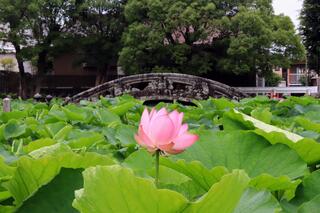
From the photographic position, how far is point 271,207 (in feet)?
1.38

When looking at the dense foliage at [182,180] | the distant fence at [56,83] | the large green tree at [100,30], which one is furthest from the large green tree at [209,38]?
the dense foliage at [182,180]

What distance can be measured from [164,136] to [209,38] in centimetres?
1612

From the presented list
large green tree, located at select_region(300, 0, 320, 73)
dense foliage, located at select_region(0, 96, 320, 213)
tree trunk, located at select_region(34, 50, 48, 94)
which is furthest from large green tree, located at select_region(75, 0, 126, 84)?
dense foliage, located at select_region(0, 96, 320, 213)

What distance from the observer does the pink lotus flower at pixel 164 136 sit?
44 cm

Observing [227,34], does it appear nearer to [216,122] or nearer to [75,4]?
[75,4]

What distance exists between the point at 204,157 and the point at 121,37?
58.5ft

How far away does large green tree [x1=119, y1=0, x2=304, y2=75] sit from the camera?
1516cm

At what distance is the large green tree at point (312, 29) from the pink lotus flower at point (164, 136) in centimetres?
2042

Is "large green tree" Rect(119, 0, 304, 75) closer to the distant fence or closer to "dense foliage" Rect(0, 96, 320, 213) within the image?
the distant fence

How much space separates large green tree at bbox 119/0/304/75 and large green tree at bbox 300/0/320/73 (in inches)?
167

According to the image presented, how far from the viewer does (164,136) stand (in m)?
0.44

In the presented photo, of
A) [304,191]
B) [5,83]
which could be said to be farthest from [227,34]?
[304,191]

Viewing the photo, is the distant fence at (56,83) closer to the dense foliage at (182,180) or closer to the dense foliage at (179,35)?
the dense foliage at (179,35)

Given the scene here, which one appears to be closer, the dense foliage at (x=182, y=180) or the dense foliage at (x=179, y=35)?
the dense foliage at (x=182, y=180)
